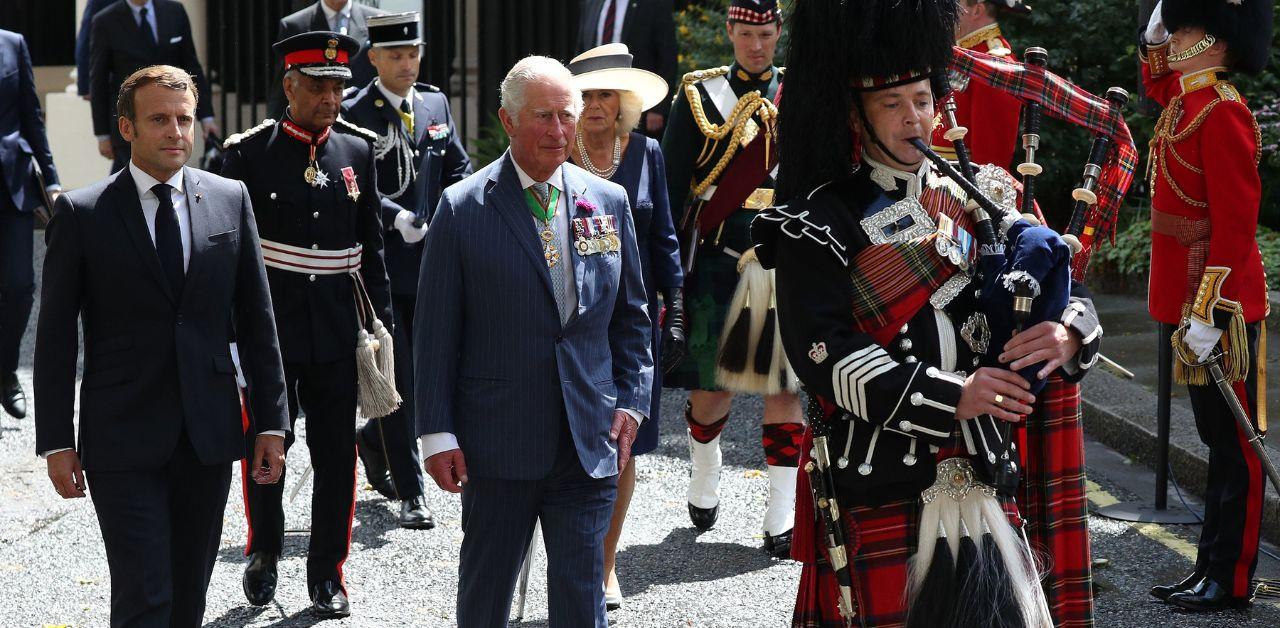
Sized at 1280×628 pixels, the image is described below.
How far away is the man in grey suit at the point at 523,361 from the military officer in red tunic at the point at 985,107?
84.8 inches

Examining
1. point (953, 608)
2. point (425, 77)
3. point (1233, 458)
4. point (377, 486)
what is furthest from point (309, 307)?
point (425, 77)

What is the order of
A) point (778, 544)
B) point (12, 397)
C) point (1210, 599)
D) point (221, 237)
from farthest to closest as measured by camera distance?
1. point (12, 397)
2. point (778, 544)
3. point (1210, 599)
4. point (221, 237)

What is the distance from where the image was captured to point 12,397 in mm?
7906

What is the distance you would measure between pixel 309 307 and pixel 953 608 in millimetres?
2742

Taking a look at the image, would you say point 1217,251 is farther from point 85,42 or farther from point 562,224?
point 85,42

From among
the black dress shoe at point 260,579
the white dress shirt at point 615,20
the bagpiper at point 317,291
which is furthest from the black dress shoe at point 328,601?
the white dress shirt at point 615,20

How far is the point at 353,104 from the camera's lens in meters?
6.25

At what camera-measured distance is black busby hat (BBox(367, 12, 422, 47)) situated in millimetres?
6266

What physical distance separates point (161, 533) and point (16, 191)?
469cm

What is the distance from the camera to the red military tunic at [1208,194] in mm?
5016

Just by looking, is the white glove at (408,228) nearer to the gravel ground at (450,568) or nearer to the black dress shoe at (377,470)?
the black dress shoe at (377,470)

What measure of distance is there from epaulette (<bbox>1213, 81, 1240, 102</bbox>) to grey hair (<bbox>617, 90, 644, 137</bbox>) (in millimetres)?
1918

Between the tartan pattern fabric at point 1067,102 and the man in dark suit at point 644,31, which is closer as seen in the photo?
the tartan pattern fabric at point 1067,102

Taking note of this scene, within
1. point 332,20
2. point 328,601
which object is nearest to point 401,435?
point 328,601
